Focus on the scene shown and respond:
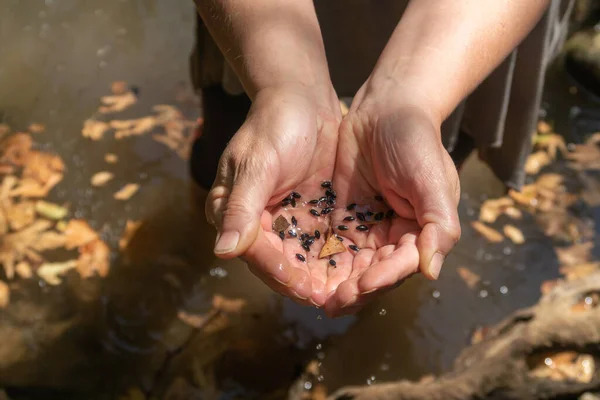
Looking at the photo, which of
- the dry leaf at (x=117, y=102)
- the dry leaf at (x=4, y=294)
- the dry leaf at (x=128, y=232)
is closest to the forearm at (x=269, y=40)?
the dry leaf at (x=128, y=232)

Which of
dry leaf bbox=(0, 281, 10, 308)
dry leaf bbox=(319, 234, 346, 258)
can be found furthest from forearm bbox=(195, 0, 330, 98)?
dry leaf bbox=(0, 281, 10, 308)

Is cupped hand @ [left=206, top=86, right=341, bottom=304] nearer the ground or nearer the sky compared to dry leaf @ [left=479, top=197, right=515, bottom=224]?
nearer the sky

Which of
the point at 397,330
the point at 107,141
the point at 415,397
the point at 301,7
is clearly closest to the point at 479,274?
the point at 397,330

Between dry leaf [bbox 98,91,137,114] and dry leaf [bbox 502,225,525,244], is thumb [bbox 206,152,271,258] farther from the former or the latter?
dry leaf [bbox 98,91,137,114]

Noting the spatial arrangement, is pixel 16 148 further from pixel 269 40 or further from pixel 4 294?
pixel 269 40

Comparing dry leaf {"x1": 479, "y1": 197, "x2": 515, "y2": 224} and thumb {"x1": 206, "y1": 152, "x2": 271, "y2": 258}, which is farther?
dry leaf {"x1": 479, "y1": 197, "x2": 515, "y2": 224}

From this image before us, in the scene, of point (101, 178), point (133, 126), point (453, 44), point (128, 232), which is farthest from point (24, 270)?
point (453, 44)

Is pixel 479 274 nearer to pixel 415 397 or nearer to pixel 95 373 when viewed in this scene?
pixel 415 397
